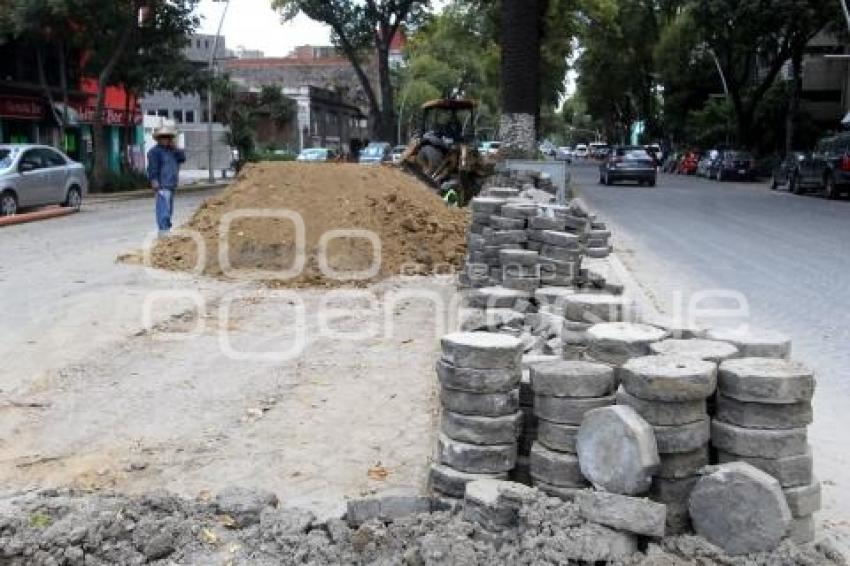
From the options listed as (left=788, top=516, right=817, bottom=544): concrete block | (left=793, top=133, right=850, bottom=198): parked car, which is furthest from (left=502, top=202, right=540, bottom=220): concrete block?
(left=793, top=133, right=850, bottom=198): parked car

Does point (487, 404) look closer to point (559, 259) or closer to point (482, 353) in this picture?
point (482, 353)

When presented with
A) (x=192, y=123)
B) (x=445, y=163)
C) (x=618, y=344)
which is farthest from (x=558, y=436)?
(x=192, y=123)

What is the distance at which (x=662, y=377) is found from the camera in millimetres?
3920

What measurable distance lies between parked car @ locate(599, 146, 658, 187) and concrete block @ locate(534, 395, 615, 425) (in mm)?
31395

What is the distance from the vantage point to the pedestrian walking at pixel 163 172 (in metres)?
14.6

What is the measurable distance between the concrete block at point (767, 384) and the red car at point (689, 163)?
154 feet

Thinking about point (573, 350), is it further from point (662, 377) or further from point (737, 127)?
point (737, 127)

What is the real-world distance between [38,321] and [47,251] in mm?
6170

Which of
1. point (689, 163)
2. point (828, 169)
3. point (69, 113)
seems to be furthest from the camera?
point (689, 163)

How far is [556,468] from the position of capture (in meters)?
4.15

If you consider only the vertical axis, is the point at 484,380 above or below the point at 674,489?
above

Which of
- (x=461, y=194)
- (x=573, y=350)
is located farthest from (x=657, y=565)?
(x=461, y=194)

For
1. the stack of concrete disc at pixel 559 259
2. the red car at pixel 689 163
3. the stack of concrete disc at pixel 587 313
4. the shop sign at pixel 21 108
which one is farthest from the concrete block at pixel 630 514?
→ the red car at pixel 689 163

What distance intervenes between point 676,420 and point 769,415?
0.40m
